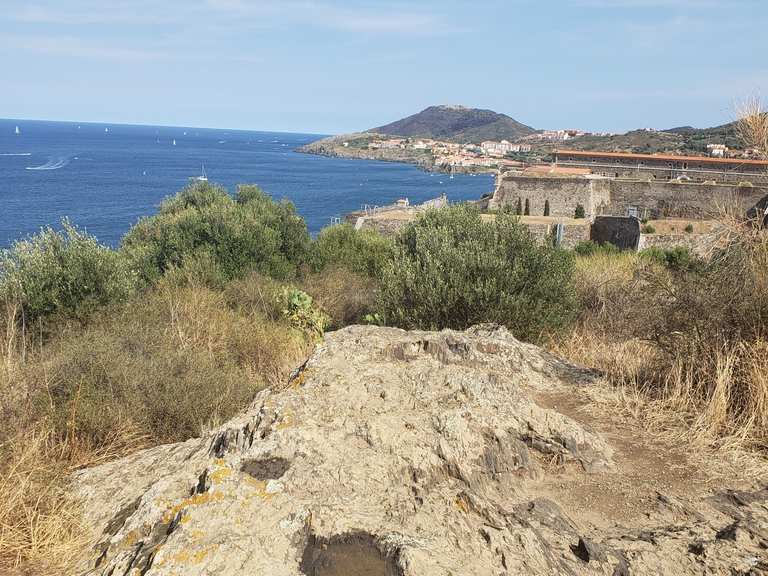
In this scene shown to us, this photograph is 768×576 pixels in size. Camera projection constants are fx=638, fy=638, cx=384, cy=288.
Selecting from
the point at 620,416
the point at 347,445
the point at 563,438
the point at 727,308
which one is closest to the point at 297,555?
the point at 347,445

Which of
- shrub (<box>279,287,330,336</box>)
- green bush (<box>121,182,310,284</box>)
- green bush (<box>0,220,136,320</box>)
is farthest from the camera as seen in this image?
green bush (<box>121,182,310,284</box>)

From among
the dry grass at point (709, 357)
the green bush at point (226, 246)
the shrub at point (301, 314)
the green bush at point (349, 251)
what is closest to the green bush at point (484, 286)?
the dry grass at point (709, 357)

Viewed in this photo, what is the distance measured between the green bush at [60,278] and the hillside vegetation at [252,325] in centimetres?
4

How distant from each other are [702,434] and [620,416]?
2.16 ft

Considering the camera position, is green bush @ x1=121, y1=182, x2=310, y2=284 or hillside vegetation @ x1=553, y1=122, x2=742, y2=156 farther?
hillside vegetation @ x1=553, y1=122, x2=742, y2=156

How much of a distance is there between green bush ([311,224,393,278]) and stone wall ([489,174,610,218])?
20.2 meters

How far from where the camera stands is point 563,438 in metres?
4.60

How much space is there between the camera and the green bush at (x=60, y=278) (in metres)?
11.4

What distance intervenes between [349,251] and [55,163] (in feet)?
330

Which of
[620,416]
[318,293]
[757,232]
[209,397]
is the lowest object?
[318,293]

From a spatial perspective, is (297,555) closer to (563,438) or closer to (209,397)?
(563,438)

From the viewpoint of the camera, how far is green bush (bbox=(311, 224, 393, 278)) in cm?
1970

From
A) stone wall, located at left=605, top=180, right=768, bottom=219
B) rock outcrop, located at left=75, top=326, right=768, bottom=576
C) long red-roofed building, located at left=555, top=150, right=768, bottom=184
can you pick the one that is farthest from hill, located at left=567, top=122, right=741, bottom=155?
rock outcrop, located at left=75, top=326, right=768, bottom=576

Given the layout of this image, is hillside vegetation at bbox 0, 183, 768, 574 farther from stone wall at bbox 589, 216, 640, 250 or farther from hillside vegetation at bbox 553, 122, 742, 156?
hillside vegetation at bbox 553, 122, 742, 156
